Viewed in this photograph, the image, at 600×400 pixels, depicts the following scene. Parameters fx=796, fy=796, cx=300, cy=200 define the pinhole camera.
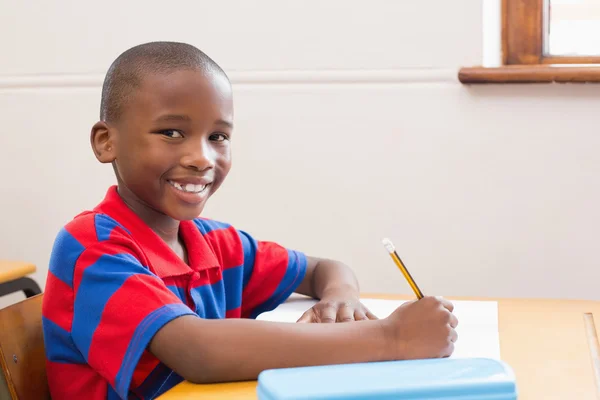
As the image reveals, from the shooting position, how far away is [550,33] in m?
2.13

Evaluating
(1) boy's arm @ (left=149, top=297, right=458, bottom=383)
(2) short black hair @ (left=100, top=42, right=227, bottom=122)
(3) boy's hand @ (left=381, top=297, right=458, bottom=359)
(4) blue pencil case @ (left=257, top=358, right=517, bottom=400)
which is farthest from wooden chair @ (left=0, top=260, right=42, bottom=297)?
(4) blue pencil case @ (left=257, top=358, right=517, bottom=400)

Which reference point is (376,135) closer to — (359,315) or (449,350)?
(359,315)

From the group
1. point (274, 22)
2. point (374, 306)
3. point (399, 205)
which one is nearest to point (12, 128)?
point (274, 22)

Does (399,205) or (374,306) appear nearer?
(374,306)

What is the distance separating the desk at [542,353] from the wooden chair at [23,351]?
31cm

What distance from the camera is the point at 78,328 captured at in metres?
0.98

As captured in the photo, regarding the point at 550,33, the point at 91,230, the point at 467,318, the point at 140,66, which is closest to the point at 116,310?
the point at 91,230

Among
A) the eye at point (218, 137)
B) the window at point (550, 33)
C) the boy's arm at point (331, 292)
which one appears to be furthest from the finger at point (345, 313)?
the window at point (550, 33)

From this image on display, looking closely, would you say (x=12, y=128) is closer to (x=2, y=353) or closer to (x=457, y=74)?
(x=457, y=74)

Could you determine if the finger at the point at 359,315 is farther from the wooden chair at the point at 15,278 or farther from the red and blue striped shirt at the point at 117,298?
the wooden chair at the point at 15,278

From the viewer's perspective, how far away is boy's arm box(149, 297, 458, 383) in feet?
2.88

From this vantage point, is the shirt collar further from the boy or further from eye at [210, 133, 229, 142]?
eye at [210, 133, 229, 142]

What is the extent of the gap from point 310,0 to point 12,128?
0.99m

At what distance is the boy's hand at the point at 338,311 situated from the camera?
1.12m
